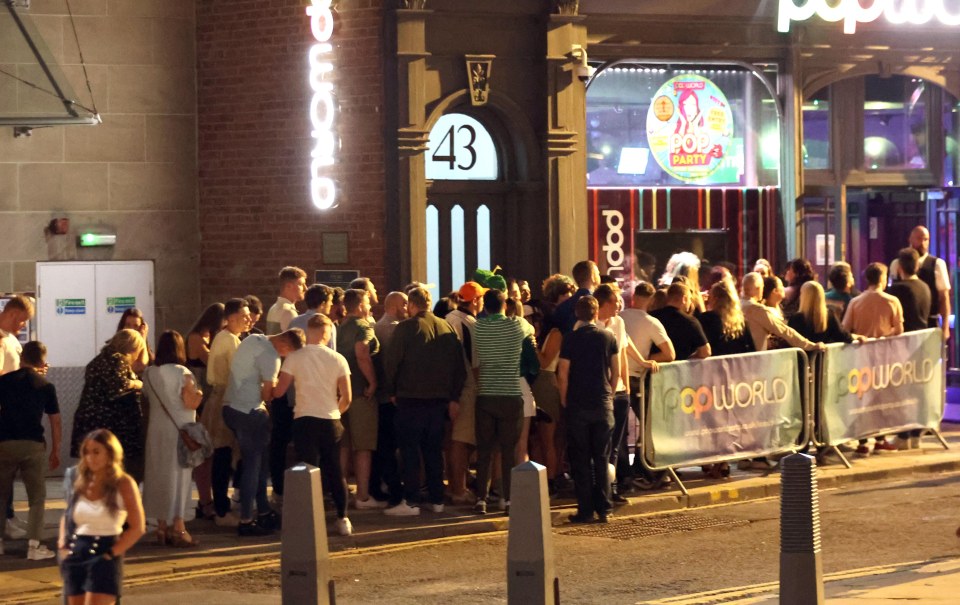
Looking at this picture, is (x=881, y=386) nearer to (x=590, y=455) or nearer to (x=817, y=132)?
(x=590, y=455)

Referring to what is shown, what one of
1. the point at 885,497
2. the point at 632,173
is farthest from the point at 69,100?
the point at 885,497

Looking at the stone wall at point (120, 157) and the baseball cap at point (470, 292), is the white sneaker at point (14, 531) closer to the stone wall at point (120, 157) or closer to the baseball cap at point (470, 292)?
the baseball cap at point (470, 292)

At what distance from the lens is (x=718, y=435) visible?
1534cm

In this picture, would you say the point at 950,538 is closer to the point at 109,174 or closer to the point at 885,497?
the point at 885,497

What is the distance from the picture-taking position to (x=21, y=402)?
12305 millimetres

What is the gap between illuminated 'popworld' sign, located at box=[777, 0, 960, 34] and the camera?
20.5 m

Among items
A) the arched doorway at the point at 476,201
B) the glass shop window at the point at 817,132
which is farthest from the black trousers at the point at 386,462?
the glass shop window at the point at 817,132

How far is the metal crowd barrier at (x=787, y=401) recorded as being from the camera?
14.9 metres

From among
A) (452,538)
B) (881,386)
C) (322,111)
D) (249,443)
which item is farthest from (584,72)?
(249,443)

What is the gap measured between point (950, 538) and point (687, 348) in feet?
10.8

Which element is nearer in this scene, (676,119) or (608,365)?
(608,365)

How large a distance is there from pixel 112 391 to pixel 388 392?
96.9 inches

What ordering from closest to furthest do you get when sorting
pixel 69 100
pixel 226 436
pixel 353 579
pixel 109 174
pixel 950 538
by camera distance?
pixel 353 579, pixel 950 538, pixel 226 436, pixel 69 100, pixel 109 174

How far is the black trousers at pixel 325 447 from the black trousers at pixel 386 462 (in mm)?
1028
